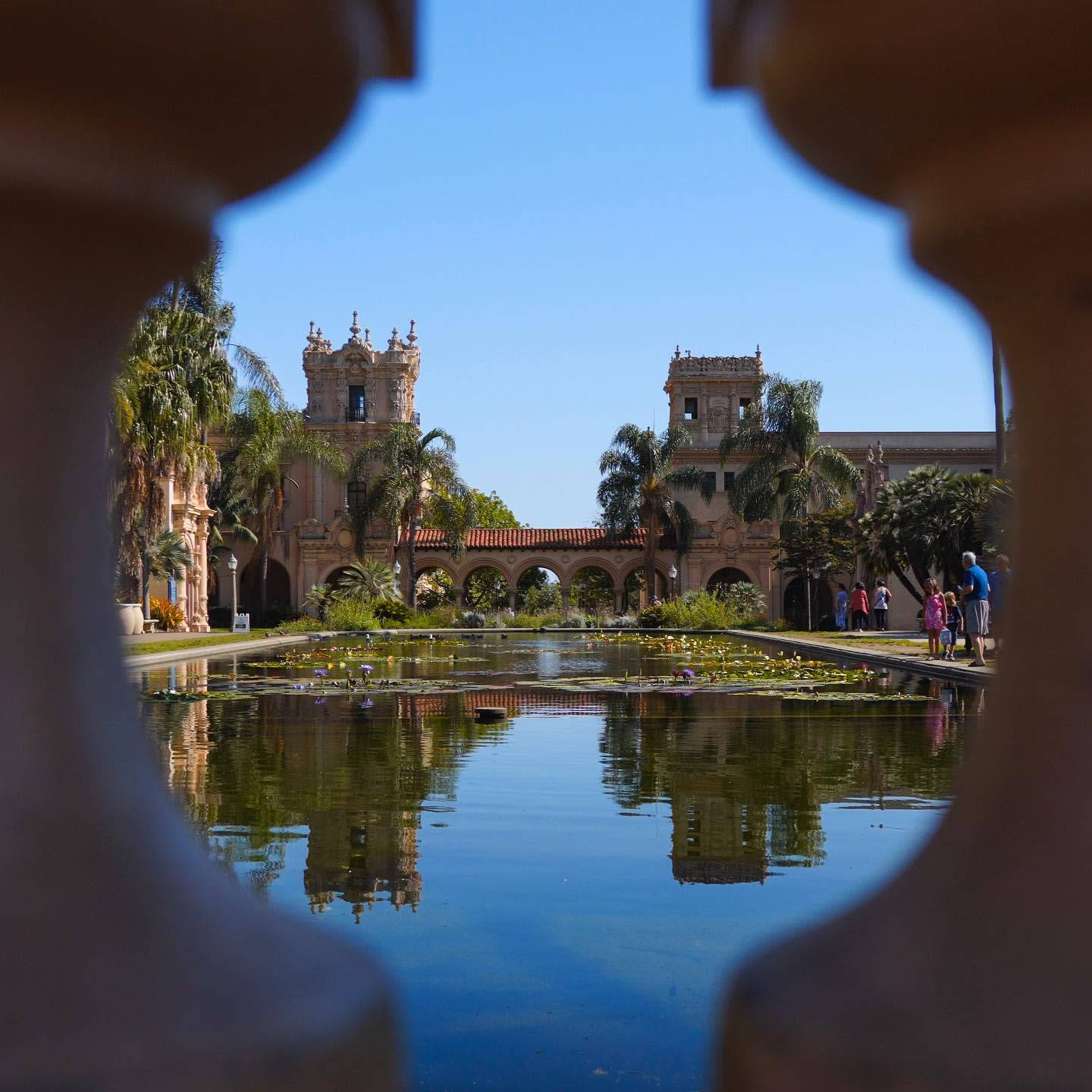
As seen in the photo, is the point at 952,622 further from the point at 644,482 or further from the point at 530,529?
the point at 530,529

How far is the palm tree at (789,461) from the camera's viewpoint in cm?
4044

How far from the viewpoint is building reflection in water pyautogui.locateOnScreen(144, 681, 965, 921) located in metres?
3.85

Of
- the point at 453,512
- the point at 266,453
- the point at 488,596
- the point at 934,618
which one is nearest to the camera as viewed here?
the point at 934,618

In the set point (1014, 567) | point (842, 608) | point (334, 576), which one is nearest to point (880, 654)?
point (842, 608)

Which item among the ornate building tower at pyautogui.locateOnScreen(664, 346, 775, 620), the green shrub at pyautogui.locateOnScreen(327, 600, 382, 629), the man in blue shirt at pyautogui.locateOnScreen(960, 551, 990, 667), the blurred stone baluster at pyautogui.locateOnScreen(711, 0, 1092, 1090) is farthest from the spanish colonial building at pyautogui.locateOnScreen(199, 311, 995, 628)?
the blurred stone baluster at pyautogui.locateOnScreen(711, 0, 1092, 1090)

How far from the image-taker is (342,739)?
7.71 metres

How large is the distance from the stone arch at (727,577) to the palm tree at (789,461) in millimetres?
6454

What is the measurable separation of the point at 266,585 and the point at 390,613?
11.5m

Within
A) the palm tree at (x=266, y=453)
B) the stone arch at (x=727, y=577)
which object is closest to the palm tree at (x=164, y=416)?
the palm tree at (x=266, y=453)

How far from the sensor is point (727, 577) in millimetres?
49469

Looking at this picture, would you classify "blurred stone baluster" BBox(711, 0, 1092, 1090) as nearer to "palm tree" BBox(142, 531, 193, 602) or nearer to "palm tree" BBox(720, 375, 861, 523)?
"palm tree" BBox(142, 531, 193, 602)

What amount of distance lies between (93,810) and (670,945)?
6.36 feet

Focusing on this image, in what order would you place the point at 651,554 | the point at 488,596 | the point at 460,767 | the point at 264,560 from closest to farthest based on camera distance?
the point at 460,767 < the point at 264,560 < the point at 651,554 < the point at 488,596

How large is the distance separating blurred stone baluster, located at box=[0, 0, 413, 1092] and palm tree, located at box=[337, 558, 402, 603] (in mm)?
39316
